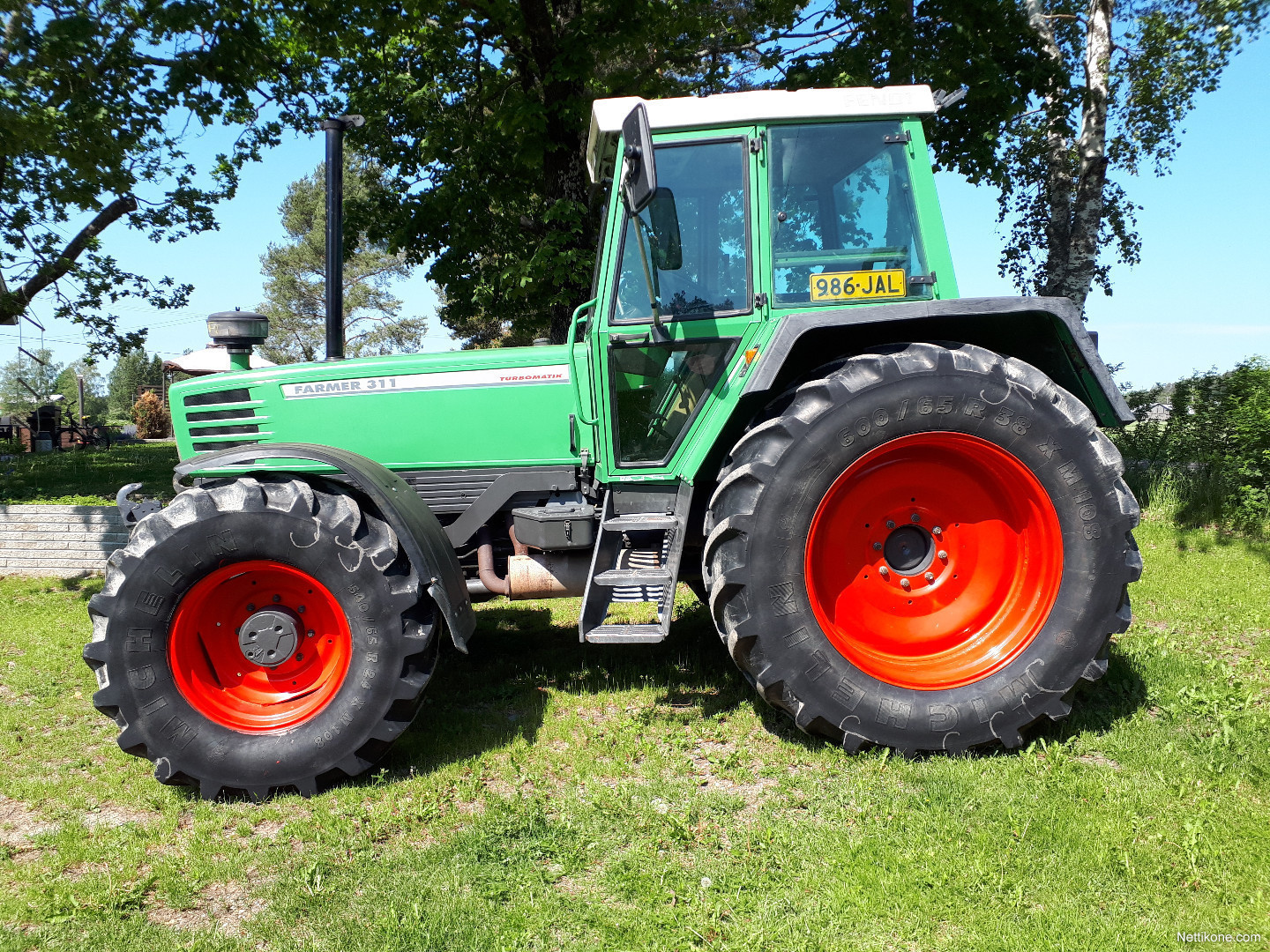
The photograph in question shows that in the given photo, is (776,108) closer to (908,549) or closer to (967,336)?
(967,336)

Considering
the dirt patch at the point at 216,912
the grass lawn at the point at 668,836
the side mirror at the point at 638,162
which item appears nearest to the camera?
the grass lawn at the point at 668,836

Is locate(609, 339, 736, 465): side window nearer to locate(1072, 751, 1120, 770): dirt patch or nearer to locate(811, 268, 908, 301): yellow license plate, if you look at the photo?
locate(811, 268, 908, 301): yellow license plate

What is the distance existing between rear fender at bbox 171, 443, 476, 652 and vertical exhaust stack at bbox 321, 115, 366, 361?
2.94ft

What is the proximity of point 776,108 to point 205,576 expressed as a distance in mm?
3042

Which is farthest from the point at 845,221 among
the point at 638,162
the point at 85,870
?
the point at 85,870

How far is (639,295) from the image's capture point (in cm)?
361

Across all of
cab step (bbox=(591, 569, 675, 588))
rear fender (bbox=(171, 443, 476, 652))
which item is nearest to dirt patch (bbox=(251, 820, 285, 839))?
rear fender (bbox=(171, 443, 476, 652))

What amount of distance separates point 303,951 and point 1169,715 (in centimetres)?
356

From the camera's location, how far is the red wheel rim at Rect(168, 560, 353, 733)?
10.8ft

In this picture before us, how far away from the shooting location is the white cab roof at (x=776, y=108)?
349 cm

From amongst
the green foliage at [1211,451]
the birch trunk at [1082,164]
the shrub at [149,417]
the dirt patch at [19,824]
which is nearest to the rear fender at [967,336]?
the dirt patch at [19,824]

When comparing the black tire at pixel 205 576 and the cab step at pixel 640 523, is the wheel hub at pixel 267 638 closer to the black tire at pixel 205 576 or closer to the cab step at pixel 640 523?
the black tire at pixel 205 576

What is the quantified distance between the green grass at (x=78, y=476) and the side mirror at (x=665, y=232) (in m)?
6.87

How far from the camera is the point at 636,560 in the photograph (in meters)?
3.67
